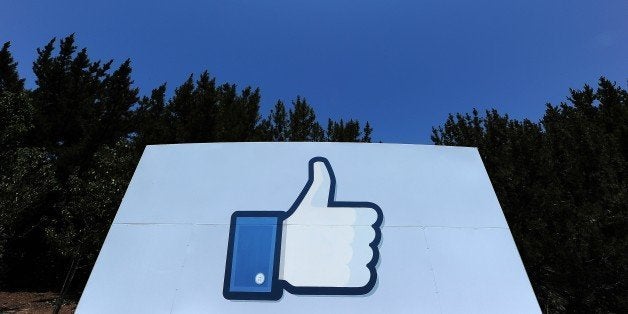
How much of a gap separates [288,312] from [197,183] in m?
1.91

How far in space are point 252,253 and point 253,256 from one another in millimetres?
36

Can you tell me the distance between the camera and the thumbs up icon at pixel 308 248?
3.70 m

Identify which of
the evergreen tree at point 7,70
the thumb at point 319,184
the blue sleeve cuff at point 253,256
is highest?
the evergreen tree at point 7,70

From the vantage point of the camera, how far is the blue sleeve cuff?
369 cm

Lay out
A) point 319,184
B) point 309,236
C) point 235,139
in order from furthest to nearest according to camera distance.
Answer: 1. point 235,139
2. point 319,184
3. point 309,236

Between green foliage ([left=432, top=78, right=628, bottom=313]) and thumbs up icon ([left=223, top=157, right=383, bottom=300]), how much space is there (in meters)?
8.19

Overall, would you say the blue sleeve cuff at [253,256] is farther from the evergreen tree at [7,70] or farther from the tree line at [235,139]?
the evergreen tree at [7,70]

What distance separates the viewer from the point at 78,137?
20922mm

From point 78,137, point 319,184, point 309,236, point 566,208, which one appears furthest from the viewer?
point 78,137

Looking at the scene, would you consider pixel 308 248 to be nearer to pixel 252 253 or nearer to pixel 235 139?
pixel 252 253

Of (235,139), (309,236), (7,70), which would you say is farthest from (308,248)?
(7,70)

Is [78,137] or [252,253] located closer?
[252,253]

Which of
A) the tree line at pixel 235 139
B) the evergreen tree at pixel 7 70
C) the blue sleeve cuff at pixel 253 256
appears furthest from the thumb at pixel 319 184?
the evergreen tree at pixel 7 70

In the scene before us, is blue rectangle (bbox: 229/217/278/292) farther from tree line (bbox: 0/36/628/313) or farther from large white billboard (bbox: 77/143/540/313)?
tree line (bbox: 0/36/628/313)
